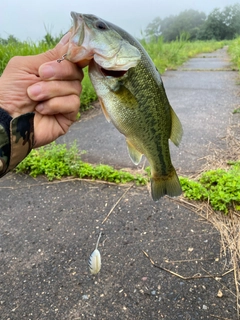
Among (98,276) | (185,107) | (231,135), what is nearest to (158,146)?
(98,276)

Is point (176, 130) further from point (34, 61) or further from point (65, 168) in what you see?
point (65, 168)

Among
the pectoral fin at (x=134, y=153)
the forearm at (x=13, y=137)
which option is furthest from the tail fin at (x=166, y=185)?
the forearm at (x=13, y=137)

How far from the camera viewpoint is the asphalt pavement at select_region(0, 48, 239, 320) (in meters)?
1.78

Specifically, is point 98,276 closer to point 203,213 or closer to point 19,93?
point 203,213

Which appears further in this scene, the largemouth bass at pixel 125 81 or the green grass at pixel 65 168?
the green grass at pixel 65 168

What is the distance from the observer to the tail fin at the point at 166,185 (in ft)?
5.32

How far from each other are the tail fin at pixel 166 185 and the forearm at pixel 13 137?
684 millimetres

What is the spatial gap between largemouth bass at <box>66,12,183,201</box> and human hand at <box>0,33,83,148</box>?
0.12 metres

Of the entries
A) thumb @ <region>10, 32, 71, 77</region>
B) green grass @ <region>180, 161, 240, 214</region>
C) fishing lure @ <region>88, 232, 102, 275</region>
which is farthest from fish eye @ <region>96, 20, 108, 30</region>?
green grass @ <region>180, 161, 240, 214</region>

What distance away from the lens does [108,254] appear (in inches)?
83.7

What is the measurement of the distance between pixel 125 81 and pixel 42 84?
366mm

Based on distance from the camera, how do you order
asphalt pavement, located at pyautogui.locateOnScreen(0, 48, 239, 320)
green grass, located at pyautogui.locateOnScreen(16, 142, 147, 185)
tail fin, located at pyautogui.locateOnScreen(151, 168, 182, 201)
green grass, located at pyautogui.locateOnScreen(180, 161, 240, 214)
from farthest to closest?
green grass, located at pyautogui.locateOnScreen(16, 142, 147, 185), green grass, located at pyautogui.locateOnScreen(180, 161, 240, 214), asphalt pavement, located at pyautogui.locateOnScreen(0, 48, 239, 320), tail fin, located at pyautogui.locateOnScreen(151, 168, 182, 201)

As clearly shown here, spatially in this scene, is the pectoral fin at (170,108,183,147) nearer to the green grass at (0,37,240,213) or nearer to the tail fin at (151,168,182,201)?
the tail fin at (151,168,182,201)

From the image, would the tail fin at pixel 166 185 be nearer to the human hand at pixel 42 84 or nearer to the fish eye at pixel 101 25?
the human hand at pixel 42 84
